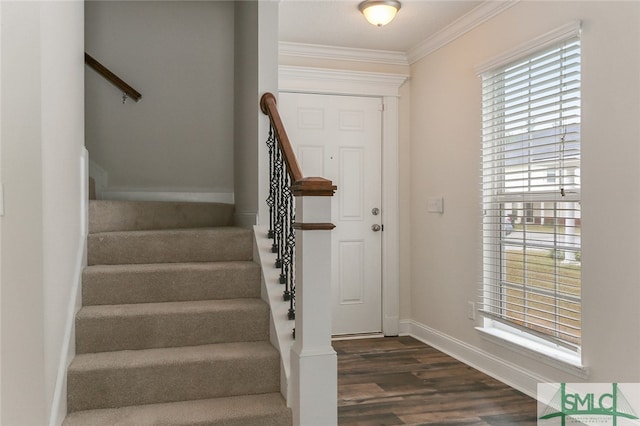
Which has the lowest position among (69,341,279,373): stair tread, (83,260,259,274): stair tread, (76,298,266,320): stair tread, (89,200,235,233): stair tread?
(69,341,279,373): stair tread

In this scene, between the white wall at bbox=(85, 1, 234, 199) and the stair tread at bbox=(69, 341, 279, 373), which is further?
the white wall at bbox=(85, 1, 234, 199)

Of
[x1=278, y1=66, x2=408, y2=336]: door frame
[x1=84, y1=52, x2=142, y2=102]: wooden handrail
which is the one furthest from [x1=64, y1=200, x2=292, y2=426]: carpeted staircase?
[x1=278, y1=66, x2=408, y2=336]: door frame

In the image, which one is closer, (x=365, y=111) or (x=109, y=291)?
(x=109, y=291)

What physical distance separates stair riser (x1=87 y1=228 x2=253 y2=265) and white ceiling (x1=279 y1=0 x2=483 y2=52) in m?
1.69

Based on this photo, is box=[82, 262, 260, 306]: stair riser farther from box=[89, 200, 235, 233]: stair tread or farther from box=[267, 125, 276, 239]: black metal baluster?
box=[89, 200, 235, 233]: stair tread

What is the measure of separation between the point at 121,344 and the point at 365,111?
3041mm

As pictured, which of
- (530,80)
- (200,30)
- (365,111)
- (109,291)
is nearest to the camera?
(109,291)

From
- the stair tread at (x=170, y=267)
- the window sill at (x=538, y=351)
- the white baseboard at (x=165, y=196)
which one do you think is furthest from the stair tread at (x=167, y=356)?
the white baseboard at (x=165, y=196)

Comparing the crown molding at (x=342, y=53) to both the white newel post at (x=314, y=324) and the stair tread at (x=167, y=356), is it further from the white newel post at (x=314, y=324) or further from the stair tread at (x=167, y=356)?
the stair tread at (x=167, y=356)

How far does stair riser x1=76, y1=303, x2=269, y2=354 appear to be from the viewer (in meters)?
2.47

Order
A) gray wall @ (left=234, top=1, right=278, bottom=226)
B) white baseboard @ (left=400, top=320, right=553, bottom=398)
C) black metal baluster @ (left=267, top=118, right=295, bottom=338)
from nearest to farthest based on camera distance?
black metal baluster @ (left=267, top=118, right=295, bottom=338)
gray wall @ (left=234, top=1, right=278, bottom=226)
white baseboard @ (left=400, top=320, right=553, bottom=398)

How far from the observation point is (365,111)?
4746 mm

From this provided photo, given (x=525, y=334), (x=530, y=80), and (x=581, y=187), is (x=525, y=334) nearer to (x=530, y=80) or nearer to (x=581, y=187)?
(x=581, y=187)

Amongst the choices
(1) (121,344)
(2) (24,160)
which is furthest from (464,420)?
(2) (24,160)
